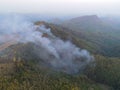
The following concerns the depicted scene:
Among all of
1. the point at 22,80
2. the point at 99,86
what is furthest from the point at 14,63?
the point at 99,86

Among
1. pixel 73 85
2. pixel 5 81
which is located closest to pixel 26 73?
pixel 5 81

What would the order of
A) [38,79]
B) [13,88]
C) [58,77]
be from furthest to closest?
1. [58,77]
2. [38,79]
3. [13,88]

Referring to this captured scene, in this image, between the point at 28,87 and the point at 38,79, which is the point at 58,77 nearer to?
the point at 38,79

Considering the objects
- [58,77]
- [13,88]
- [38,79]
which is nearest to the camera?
[13,88]

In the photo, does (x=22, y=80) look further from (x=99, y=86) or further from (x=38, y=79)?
(x=99, y=86)

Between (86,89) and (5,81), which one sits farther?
(86,89)

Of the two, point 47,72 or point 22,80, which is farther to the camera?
point 47,72

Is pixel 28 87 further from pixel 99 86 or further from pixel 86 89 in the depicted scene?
pixel 99 86

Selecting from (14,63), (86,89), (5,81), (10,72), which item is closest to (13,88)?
(5,81)
